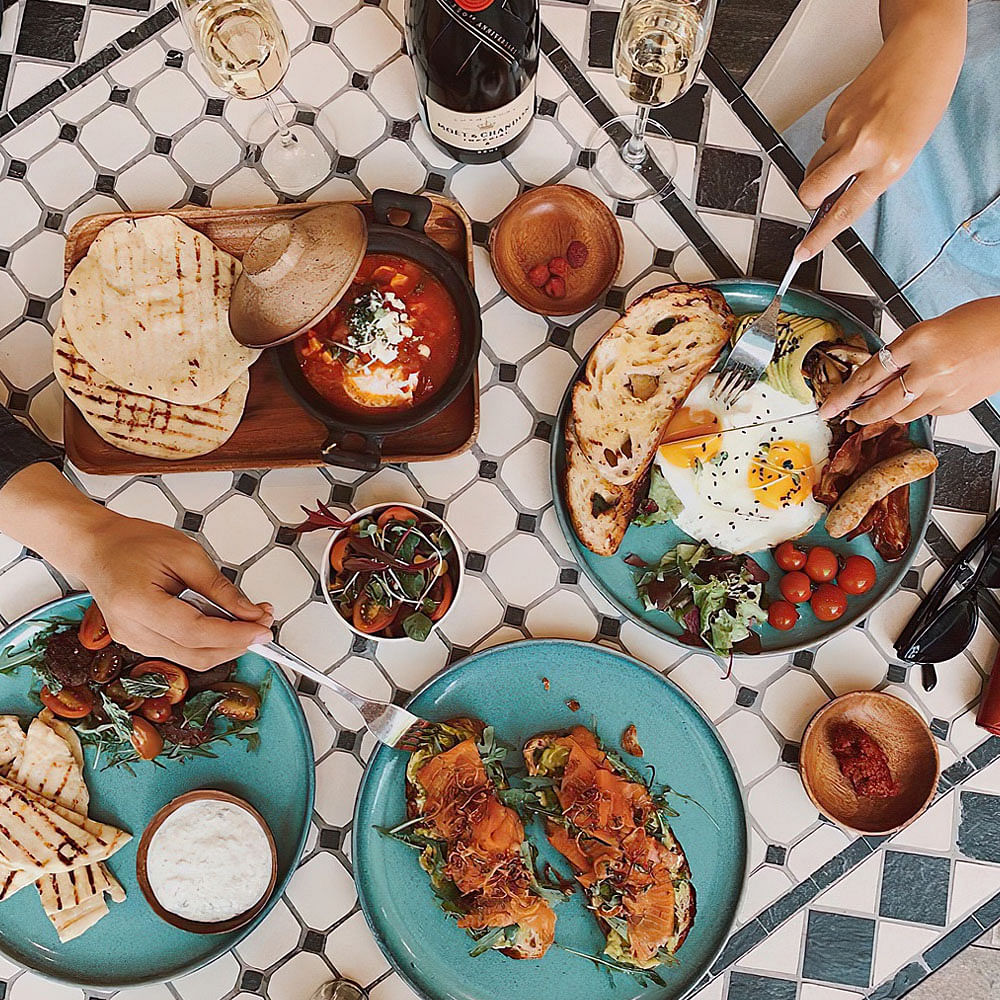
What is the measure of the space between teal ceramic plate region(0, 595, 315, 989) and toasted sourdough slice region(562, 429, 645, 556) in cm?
61

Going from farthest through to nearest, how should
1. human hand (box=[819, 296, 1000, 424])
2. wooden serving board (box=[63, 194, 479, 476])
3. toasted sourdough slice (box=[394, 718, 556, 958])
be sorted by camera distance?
wooden serving board (box=[63, 194, 479, 476]) → toasted sourdough slice (box=[394, 718, 556, 958]) → human hand (box=[819, 296, 1000, 424])

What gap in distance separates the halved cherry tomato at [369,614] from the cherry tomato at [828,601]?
0.75 meters

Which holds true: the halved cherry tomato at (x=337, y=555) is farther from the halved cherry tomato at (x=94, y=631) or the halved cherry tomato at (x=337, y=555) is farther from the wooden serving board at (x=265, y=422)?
the halved cherry tomato at (x=94, y=631)

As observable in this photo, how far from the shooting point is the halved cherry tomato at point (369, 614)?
1533 millimetres

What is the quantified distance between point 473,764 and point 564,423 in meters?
0.62

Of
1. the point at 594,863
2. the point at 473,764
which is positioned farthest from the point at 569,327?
the point at 594,863

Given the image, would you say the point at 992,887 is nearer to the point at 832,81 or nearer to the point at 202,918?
the point at 202,918

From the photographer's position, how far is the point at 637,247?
1654mm

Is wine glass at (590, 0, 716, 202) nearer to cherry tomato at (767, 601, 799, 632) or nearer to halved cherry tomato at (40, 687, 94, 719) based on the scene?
cherry tomato at (767, 601, 799, 632)

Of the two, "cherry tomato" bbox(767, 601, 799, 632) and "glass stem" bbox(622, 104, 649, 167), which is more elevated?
"glass stem" bbox(622, 104, 649, 167)

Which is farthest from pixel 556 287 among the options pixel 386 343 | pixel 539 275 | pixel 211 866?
pixel 211 866

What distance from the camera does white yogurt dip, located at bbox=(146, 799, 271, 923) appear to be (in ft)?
5.13

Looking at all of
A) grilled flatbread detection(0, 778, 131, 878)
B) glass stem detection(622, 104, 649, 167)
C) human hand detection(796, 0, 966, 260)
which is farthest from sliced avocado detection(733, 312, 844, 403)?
grilled flatbread detection(0, 778, 131, 878)

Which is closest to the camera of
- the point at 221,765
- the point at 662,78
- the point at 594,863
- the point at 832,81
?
the point at 662,78
